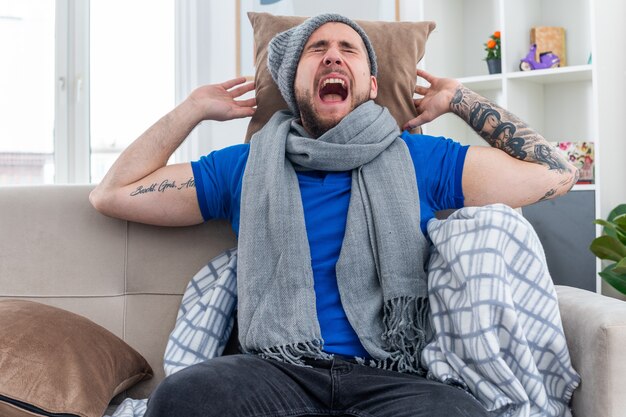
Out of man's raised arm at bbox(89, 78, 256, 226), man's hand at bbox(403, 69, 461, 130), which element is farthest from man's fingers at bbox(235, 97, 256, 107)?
man's hand at bbox(403, 69, 461, 130)

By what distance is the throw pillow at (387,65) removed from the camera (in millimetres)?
2031

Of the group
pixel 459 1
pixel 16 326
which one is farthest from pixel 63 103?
pixel 16 326

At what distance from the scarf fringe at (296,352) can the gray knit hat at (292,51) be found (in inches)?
27.0

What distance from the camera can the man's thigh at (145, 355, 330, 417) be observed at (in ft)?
4.34

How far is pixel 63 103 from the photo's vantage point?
371 cm

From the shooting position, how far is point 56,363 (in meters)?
1.50

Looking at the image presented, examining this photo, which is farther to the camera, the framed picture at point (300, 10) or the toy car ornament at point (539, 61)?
the framed picture at point (300, 10)

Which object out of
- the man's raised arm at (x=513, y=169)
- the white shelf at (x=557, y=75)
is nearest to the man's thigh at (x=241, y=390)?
the man's raised arm at (x=513, y=169)

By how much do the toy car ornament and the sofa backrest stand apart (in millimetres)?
1918

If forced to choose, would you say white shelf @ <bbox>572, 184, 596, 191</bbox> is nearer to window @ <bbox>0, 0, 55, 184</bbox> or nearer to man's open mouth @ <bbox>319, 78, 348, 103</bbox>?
man's open mouth @ <bbox>319, 78, 348, 103</bbox>

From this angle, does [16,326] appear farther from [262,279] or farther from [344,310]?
[344,310]

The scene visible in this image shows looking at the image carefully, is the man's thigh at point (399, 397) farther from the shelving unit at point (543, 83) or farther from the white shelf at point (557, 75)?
the white shelf at point (557, 75)

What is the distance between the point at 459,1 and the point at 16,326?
9.16 ft

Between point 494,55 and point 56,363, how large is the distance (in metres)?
2.48
